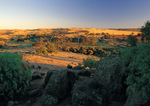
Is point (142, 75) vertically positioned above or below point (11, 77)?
above

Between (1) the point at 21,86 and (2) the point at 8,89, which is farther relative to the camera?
(1) the point at 21,86

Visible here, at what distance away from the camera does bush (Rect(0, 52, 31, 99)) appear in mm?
5168

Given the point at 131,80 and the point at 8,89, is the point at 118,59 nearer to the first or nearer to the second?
the point at 131,80

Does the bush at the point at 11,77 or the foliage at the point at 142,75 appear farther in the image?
the bush at the point at 11,77

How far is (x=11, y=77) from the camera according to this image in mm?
5285

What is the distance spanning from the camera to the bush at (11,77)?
5.17 meters

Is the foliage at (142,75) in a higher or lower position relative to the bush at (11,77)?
higher

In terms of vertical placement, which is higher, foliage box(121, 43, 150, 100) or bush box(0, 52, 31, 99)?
foliage box(121, 43, 150, 100)

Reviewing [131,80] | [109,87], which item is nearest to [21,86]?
[109,87]

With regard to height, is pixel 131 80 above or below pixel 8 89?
above

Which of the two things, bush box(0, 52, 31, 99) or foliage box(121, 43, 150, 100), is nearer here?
foliage box(121, 43, 150, 100)

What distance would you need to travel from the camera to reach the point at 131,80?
3.64m

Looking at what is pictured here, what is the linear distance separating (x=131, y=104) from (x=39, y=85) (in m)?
4.91

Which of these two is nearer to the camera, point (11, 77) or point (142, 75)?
point (142, 75)
